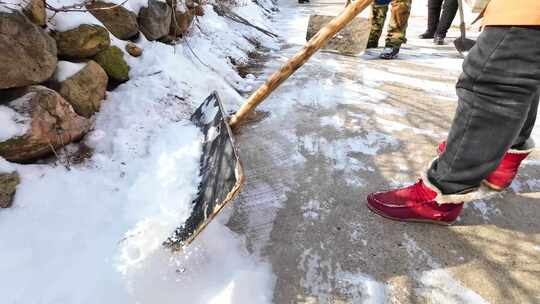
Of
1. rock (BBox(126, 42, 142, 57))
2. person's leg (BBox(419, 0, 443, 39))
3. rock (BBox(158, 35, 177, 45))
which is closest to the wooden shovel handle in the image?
rock (BBox(126, 42, 142, 57))

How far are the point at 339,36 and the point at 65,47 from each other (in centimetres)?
325

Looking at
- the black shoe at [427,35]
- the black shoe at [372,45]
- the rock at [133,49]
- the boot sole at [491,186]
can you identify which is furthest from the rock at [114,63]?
the black shoe at [427,35]

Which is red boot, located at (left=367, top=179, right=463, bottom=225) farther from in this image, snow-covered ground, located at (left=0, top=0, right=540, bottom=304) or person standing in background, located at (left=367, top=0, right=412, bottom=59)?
person standing in background, located at (left=367, top=0, right=412, bottom=59)

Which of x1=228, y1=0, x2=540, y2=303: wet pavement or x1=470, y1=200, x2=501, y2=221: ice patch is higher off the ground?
x1=470, y1=200, x2=501, y2=221: ice patch

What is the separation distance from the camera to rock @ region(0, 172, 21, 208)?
1244mm

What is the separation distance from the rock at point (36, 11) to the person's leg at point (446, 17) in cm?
482

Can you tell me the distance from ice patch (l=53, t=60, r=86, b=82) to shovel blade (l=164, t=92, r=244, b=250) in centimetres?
67

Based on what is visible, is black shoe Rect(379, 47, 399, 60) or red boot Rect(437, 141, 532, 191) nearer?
red boot Rect(437, 141, 532, 191)

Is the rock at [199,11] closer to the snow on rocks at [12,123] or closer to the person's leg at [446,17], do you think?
the snow on rocks at [12,123]

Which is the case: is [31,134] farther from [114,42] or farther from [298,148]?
[298,148]

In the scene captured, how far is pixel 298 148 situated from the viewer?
207 cm

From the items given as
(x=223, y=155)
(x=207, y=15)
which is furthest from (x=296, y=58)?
(x=207, y=15)

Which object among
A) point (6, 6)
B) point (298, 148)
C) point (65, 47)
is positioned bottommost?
point (298, 148)

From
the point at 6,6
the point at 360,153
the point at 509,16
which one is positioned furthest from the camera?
the point at 360,153
